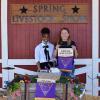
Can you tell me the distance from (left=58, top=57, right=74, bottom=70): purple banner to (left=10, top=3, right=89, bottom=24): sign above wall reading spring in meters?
0.94

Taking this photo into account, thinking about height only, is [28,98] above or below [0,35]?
below

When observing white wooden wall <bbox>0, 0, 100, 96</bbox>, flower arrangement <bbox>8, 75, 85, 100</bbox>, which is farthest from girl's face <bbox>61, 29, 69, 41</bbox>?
flower arrangement <bbox>8, 75, 85, 100</bbox>

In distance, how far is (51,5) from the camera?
8594mm

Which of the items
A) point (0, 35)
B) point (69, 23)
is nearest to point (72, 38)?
point (69, 23)

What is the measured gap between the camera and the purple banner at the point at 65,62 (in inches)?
318

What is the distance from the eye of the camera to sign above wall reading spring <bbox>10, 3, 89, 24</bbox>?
28.1ft

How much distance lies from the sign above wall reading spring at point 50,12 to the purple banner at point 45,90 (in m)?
2.40

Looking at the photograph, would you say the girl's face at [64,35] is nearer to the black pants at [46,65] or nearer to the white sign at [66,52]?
the white sign at [66,52]

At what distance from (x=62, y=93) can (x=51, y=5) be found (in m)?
2.63

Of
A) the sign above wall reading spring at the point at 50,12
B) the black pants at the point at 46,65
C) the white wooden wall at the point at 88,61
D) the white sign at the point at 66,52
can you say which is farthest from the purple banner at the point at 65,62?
the sign above wall reading spring at the point at 50,12

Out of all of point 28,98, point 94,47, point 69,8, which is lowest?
point 28,98

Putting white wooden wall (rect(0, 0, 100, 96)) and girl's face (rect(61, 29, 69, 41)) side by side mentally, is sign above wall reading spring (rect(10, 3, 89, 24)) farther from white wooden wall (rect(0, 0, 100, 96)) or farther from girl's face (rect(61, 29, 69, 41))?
girl's face (rect(61, 29, 69, 41))

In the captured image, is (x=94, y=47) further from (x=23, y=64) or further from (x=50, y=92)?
(x=50, y=92)

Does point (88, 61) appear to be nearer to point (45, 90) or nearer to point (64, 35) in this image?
point (64, 35)
